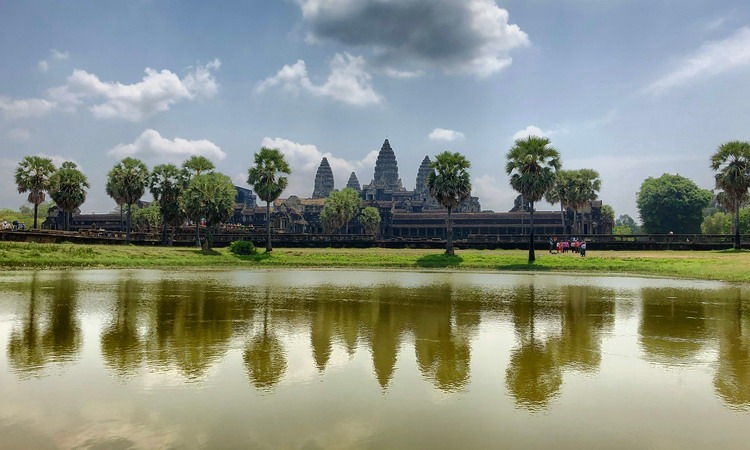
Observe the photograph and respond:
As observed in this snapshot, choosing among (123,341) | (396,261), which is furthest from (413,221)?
(123,341)

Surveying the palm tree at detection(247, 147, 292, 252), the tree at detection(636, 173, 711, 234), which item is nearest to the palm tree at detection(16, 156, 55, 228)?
the palm tree at detection(247, 147, 292, 252)

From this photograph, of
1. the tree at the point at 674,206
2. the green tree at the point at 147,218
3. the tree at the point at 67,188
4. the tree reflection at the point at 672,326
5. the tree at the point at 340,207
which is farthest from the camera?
the tree at the point at 674,206

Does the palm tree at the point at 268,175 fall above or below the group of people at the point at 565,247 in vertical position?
above

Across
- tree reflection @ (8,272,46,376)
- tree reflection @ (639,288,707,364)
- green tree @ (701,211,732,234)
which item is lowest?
tree reflection @ (639,288,707,364)

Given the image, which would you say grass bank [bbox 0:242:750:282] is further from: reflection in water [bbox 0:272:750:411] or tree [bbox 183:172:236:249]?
reflection in water [bbox 0:272:750:411]

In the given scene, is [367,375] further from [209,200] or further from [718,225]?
[718,225]

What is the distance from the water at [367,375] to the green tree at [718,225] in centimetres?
10814

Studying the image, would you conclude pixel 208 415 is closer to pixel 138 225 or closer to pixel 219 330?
pixel 219 330

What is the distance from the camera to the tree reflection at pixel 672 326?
12.9 meters

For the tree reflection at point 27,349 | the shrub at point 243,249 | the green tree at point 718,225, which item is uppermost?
the green tree at point 718,225

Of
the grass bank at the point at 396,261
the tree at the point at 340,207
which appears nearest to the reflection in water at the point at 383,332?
the grass bank at the point at 396,261

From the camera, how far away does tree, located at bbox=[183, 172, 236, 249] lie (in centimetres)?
6266

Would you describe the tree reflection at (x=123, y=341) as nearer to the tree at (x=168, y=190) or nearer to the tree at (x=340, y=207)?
the tree at (x=168, y=190)

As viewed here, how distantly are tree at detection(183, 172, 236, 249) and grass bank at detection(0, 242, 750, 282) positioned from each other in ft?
15.4
